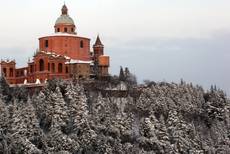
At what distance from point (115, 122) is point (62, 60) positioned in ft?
49.6

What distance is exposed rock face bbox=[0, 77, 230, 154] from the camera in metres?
61.7

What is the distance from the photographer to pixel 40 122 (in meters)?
64.9

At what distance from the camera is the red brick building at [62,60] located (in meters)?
79.2

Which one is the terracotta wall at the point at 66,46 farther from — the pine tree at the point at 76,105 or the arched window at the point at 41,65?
the pine tree at the point at 76,105

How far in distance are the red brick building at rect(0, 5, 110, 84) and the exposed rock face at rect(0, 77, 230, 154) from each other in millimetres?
6004

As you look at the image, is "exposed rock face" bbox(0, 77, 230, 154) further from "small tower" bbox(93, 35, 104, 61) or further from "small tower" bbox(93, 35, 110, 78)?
"small tower" bbox(93, 35, 104, 61)

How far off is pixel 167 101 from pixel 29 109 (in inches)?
681

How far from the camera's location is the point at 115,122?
67250 millimetres

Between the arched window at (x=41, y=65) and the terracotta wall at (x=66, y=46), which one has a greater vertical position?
the terracotta wall at (x=66, y=46)

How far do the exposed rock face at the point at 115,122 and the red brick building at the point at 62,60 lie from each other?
6.00m

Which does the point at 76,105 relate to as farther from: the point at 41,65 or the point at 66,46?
the point at 66,46

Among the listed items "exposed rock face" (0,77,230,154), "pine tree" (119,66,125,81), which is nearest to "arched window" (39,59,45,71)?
"exposed rock face" (0,77,230,154)

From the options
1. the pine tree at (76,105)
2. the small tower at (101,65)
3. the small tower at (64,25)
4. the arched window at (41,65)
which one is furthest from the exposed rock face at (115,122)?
the small tower at (64,25)

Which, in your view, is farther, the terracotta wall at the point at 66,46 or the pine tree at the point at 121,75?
the pine tree at the point at 121,75
